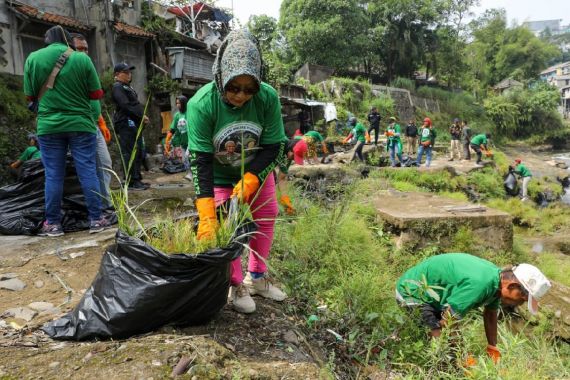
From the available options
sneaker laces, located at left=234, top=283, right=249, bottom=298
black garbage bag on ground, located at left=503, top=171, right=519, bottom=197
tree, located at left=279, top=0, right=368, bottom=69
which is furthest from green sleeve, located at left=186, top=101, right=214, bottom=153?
tree, located at left=279, top=0, right=368, bottom=69

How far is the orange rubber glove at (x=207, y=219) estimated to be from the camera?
204cm

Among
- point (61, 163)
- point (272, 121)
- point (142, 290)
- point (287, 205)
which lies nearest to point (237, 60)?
point (272, 121)

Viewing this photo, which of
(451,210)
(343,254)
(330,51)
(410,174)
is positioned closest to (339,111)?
(330,51)

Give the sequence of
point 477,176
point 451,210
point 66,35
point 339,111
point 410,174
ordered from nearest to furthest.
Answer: point 66,35, point 451,210, point 410,174, point 477,176, point 339,111

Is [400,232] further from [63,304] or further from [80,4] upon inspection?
[80,4]

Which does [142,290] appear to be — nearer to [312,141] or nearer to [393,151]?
[312,141]

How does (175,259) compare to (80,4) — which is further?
(80,4)

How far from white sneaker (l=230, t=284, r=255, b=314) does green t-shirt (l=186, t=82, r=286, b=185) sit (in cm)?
63

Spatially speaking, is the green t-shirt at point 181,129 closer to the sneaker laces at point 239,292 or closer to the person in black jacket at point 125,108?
the person in black jacket at point 125,108

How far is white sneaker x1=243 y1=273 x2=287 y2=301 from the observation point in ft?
9.08

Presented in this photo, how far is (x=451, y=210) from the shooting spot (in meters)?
5.94

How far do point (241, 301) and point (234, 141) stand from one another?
0.93m

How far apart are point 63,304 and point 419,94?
30.2 metres

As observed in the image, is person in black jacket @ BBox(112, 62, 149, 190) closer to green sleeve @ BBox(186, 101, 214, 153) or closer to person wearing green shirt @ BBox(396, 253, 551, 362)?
green sleeve @ BBox(186, 101, 214, 153)
